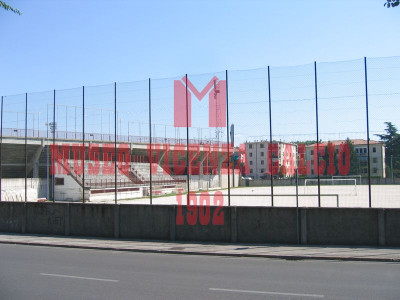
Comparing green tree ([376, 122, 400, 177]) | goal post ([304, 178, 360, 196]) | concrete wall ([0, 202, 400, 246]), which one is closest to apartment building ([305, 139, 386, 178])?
green tree ([376, 122, 400, 177])

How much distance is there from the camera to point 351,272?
949 centimetres

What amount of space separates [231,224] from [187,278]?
5586mm

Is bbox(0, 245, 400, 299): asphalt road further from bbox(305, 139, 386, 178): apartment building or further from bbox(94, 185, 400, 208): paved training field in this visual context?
bbox(94, 185, 400, 208): paved training field

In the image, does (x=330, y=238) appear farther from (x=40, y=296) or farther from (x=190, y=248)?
(x=40, y=296)

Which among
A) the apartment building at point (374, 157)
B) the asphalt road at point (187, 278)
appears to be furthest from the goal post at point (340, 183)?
the asphalt road at point (187, 278)

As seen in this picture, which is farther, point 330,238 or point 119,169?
point 119,169

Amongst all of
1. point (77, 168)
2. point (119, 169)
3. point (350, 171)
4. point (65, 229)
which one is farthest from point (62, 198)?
point (350, 171)

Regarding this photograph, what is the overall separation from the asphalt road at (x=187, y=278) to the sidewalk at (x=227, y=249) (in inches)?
21.3

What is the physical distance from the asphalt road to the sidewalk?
542 millimetres

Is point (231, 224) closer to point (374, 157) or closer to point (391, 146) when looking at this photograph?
point (391, 146)

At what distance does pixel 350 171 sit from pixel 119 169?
99.1 feet

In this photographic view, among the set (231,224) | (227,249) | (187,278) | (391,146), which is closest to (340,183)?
(391,146)

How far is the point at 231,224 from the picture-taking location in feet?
47.3

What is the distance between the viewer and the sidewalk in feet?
37.8
